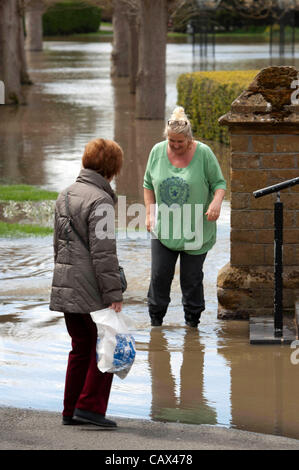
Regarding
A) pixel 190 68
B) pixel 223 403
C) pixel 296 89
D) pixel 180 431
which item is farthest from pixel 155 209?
pixel 190 68

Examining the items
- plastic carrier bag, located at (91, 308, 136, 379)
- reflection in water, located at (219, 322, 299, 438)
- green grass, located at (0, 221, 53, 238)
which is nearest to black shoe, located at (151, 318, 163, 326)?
reflection in water, located at (219, 322, 299, 438)

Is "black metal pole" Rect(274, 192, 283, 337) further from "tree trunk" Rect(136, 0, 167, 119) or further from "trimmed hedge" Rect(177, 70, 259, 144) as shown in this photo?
"tree trunk" Rect(136, 0, 167, 119)

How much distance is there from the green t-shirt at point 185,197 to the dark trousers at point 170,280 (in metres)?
0.09

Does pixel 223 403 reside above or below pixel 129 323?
below

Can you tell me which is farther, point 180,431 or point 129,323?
point 129,323

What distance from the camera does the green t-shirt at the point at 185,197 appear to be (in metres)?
6.88

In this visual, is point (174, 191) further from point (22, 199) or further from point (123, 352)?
point (22, 199)

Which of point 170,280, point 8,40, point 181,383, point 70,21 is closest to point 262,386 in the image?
point 181,383

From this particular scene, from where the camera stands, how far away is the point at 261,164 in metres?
7.28

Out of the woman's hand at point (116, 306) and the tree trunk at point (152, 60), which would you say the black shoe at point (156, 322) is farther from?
the tree trunk at point (152, 60)

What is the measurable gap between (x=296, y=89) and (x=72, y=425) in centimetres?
314

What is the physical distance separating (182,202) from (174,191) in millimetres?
91

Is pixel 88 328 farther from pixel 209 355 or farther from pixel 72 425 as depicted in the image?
pixel 209 355

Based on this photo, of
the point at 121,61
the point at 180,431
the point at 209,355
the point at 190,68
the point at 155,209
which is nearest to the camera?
the point at 180,431
